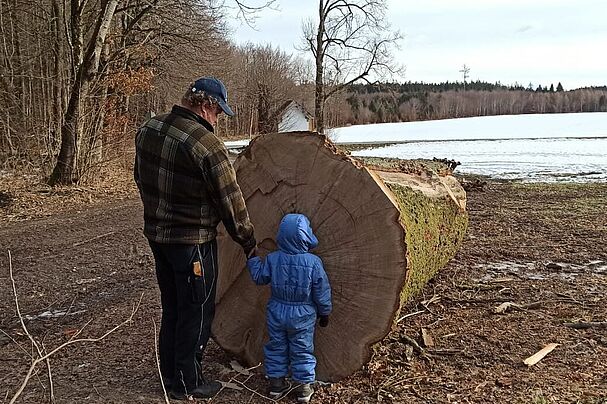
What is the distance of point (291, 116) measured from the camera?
4966 cm

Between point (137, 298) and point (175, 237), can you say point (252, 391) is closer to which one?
point (175, 237)

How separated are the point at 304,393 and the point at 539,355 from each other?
182 centimetres

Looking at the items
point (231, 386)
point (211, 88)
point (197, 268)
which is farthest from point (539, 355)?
point (211, 88)

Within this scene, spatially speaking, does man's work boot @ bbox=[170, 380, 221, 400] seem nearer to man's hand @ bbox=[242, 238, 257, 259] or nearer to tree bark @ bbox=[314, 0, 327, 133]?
man's hand @ bbox=[242, 238, 257, 259]

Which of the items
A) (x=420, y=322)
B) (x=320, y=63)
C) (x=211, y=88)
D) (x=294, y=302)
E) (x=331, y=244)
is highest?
(x=320, y=63)

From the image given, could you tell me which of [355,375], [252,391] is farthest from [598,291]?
[252,391]

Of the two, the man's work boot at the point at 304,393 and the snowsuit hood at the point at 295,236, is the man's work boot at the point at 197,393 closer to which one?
the man's work boot at the point at 304,393

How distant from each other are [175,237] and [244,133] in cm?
5105

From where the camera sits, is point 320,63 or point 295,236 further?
point 320,63

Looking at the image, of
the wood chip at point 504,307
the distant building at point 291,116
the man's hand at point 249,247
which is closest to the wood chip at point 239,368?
the man's hand at point 249,247

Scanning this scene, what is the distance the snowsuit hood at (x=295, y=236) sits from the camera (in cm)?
355

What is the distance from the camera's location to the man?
3408 millimetres

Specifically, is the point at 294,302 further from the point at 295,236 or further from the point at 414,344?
the point at 414,344

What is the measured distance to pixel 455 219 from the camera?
19.0 ft
